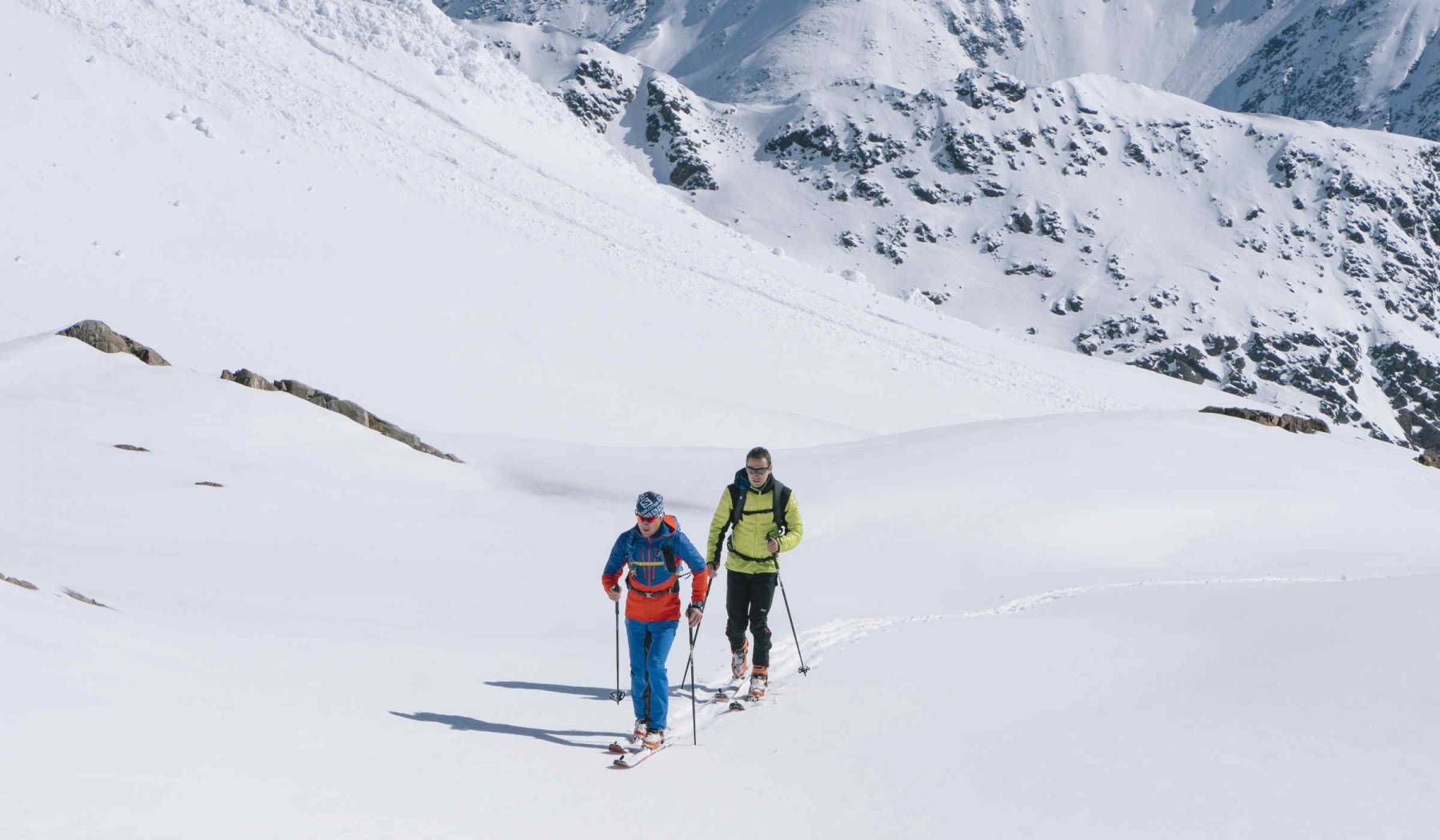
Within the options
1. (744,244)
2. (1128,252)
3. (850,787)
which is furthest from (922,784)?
(1128,252)

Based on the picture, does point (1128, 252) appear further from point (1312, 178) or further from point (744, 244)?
point (744, 244)

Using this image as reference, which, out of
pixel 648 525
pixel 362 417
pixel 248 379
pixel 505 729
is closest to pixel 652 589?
pixel 648 525

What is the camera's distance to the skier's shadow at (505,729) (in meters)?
7.73

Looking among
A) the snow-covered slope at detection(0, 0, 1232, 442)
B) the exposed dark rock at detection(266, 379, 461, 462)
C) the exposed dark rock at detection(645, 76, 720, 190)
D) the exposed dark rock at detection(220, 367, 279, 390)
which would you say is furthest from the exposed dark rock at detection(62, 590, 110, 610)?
the exposed dark rock at detection(645, 76, 720, 190)

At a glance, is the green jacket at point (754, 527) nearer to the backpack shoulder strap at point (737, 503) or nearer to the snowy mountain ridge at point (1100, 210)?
the backpack shoulder strap at point (737, 503)

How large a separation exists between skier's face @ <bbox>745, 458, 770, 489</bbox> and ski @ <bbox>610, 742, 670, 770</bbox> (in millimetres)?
2334

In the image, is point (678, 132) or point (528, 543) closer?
point (528, 543)

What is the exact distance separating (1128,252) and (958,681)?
5874 inches

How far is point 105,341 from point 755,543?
1892 centimetres

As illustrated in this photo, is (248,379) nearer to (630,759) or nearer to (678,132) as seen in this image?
(630,759)

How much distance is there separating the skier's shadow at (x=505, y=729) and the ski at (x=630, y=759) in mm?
365

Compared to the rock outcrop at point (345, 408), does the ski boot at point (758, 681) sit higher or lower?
lower

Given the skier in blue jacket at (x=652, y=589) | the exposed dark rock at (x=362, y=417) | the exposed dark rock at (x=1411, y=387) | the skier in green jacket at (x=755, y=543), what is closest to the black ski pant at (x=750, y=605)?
the skier in green jacket at (x=755, y=543)

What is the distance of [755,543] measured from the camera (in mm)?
9273
